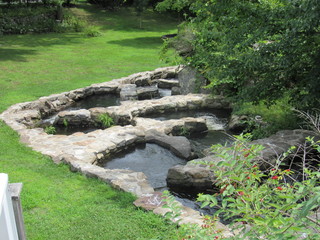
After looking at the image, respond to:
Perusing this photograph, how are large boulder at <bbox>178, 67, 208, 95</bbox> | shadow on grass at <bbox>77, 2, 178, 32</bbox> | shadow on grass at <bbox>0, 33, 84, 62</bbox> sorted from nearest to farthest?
large boulder at <bbox>178, 67, 208, 95</bbox> → shadow on grass at <bbox>0, 33, 84, 62</bbox> → shadow on grass at <bbox>77, 2, 178, 32</bbox>

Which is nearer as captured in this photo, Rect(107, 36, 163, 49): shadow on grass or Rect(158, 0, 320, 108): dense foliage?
Rect(158, 0, 320, 108): dense foliage

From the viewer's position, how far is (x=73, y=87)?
14.7m

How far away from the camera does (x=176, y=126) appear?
10.7 m

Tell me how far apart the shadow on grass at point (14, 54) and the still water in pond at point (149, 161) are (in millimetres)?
11518

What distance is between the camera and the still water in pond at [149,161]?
26.4 ft

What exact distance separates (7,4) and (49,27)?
3.74 meters

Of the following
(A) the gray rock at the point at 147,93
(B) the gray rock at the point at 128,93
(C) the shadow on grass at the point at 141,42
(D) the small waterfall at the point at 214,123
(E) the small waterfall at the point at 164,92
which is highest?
(C) the shadow on grass at the point at 141,42

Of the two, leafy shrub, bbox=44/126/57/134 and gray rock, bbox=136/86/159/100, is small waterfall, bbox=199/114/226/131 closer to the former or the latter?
gray rock, bbox=136/86/159/100

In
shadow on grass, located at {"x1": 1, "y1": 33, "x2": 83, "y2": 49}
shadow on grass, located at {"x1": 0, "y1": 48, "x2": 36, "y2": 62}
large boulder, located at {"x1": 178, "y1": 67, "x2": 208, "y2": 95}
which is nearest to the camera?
large boulder, located at {"x1": 178, "y1": 67, "x2": 208, "y2": 95}

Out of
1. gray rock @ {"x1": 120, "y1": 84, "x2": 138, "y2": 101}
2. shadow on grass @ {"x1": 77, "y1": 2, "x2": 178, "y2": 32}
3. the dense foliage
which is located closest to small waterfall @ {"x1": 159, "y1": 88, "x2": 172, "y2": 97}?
gray rock @ {"x1": 120, "y1": 84, "x2": 138, "y2": 101}

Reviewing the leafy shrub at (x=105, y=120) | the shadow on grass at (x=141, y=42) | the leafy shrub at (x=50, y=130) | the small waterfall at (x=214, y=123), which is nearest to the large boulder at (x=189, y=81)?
the small waterfall at (x=214, y=123)

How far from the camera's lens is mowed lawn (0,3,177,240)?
17.4 ft

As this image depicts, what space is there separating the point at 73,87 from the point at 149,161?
22.6 ft

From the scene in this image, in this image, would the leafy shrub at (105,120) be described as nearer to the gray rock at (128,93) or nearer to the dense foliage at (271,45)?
the gray rock at (128,93)
